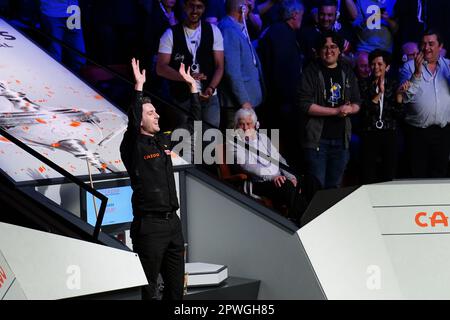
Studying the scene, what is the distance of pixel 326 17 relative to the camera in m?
9.30

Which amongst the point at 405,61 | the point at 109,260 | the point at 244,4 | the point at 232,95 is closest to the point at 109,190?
the point at 109,260

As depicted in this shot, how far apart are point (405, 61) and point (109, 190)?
3.72m

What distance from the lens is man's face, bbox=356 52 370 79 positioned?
9.31m

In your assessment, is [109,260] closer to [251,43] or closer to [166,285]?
[166,285]

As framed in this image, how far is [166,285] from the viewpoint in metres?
6.36

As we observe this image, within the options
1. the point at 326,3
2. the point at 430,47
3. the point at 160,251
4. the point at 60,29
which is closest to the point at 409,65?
the point at 430,47

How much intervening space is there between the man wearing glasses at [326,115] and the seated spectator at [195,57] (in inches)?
34.2

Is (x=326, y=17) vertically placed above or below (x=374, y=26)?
above

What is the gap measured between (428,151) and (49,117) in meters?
3.83

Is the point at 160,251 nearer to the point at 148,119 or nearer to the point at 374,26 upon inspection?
the point at 148,119

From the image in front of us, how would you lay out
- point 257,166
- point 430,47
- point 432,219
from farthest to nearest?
1. point 430,47
2. point 257,166
3. point 432,219

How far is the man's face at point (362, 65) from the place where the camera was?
30.6 ft

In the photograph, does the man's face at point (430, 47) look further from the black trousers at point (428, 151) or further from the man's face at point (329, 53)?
the man's face at point (329, 53)

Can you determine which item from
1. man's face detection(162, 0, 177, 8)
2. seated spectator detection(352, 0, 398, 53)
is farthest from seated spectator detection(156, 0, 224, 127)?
seated spectator detection(352, 0, 398, 53)
